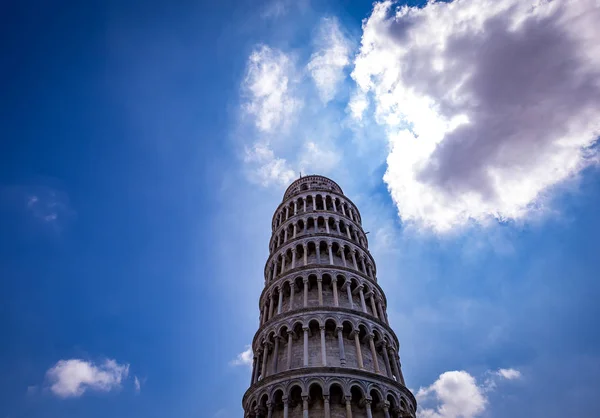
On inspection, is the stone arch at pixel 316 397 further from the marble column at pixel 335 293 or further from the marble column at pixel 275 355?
the marble column at pixel 335 293

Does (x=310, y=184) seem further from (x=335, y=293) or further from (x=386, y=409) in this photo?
(x=386, y=409)

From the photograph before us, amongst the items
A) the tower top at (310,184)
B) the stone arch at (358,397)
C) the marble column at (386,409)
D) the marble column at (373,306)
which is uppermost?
the tower top at (310,184)

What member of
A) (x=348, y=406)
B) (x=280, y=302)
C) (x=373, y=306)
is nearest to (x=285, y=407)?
(x=348, y=406)

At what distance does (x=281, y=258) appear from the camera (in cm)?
3192

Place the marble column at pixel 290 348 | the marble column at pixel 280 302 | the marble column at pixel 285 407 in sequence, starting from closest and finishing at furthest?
1. the marble column at pixel 285 407
2. the marble column at pixel 290 348
3. the marble column at pixel 280 302

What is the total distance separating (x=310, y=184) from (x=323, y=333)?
19.4m

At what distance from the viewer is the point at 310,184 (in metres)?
40.2

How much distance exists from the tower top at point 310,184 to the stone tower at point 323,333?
465cm

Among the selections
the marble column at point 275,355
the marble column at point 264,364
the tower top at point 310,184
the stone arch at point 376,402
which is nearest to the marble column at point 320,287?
the marble column at point 275,355

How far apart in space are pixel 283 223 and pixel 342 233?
17.7ft

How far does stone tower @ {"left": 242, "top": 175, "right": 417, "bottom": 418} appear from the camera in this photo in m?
20.9

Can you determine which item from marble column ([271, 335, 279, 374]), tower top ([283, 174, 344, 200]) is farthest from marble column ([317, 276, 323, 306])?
tower top ([283, 174, 344, 200])

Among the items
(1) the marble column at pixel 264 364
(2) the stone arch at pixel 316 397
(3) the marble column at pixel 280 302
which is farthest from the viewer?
(3) the marble column at pixel 280 302

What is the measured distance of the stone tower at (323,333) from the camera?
821 inches
